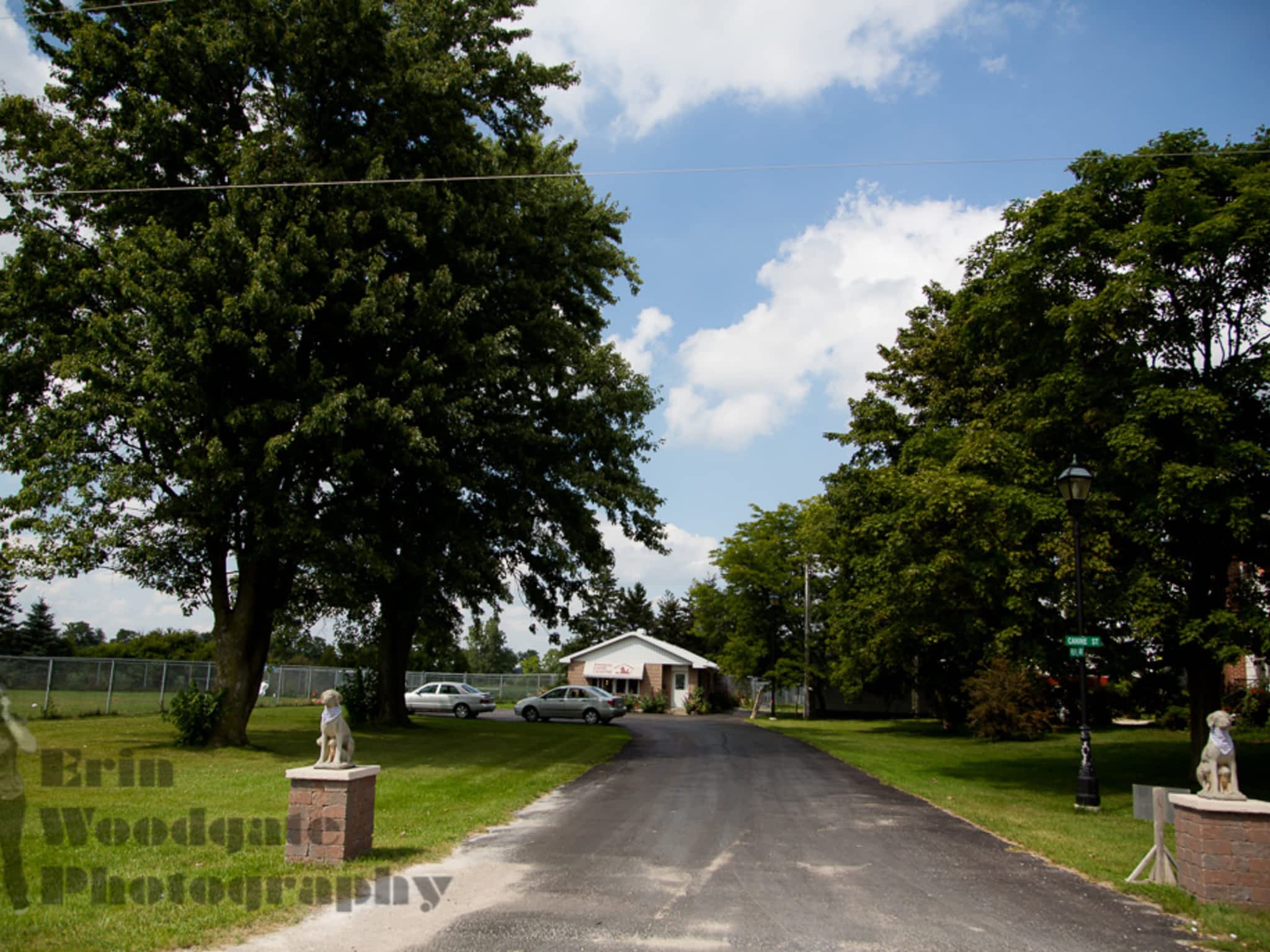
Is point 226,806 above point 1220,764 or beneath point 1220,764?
beneath

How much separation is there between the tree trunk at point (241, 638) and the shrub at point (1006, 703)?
73.4ft

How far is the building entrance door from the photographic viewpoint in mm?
56031

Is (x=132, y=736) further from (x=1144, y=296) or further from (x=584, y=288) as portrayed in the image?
(x=1144, y=296)

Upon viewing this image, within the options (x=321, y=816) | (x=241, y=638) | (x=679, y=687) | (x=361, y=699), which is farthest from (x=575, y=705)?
(x=321, y=816)

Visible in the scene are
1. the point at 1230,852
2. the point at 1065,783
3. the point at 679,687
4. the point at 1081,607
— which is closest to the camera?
the point at 1230,852

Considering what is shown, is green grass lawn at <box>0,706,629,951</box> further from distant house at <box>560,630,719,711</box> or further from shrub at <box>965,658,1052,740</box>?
distant house at <box>560,630,719,711</box>

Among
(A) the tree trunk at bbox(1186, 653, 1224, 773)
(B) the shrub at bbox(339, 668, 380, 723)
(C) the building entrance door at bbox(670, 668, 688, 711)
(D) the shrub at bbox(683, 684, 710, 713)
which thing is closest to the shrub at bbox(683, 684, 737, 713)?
(D) the shrub at bbox(683, 684, 710, 713)

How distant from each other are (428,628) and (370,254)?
1693 centimetres

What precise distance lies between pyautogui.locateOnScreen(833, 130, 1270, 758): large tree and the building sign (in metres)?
39.0

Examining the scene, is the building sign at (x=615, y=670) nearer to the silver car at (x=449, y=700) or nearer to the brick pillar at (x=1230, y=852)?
the silver car at (x=449, y=700)

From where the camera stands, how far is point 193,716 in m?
18.8

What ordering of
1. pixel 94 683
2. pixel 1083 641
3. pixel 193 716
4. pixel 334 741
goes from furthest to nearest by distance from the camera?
pixel 94 683, pixel 193 716, pixel 1083 641, pixel 334 741

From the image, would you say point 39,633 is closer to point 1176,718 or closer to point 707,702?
point 707,702

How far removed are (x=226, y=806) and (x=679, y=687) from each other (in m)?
47.0
